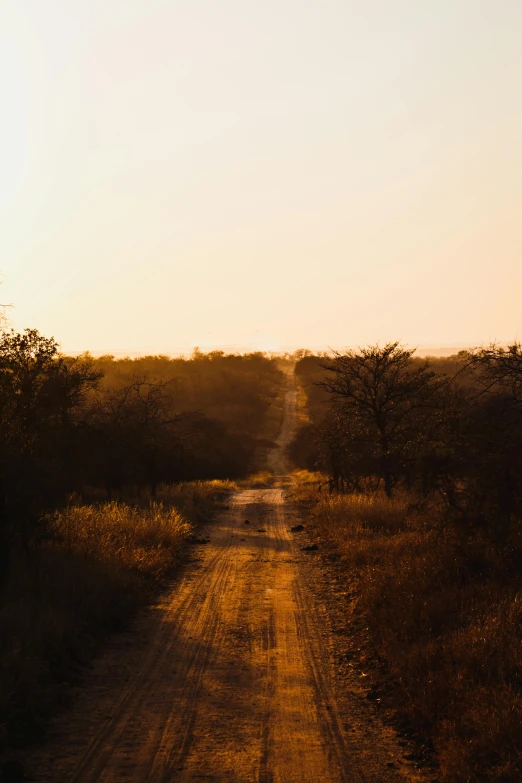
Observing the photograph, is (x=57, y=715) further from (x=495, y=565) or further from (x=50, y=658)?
(x=495, y=565)

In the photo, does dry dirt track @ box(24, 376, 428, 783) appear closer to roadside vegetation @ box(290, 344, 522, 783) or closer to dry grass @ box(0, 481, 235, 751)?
dry grass @ box(0, 481, 235, 751)

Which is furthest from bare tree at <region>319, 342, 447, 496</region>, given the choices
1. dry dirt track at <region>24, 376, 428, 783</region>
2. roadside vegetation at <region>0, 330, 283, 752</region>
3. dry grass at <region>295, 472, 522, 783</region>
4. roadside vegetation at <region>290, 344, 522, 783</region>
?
dry dirt track at <region>24, 376, 428, 783</region>

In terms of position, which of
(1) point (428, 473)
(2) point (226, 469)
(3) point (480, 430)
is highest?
(3) point (480, 430)

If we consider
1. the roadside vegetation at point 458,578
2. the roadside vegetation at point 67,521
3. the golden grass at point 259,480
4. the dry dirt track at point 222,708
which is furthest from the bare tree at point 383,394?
the golden grass at point 259,480

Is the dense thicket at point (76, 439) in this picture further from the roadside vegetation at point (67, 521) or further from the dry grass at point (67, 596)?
the dry grass at point (67, 596)

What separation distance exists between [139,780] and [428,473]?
28.5ft

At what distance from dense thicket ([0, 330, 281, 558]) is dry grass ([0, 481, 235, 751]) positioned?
32.7 inches

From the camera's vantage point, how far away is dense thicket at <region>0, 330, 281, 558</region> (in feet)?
38.0

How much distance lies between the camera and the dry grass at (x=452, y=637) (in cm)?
571

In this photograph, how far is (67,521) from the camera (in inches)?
607

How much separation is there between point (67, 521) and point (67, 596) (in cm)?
541

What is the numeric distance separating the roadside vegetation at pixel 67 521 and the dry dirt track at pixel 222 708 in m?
0.49

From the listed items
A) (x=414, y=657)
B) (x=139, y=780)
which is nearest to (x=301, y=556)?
(x=414, y=657)

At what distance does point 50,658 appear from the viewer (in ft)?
26.7
